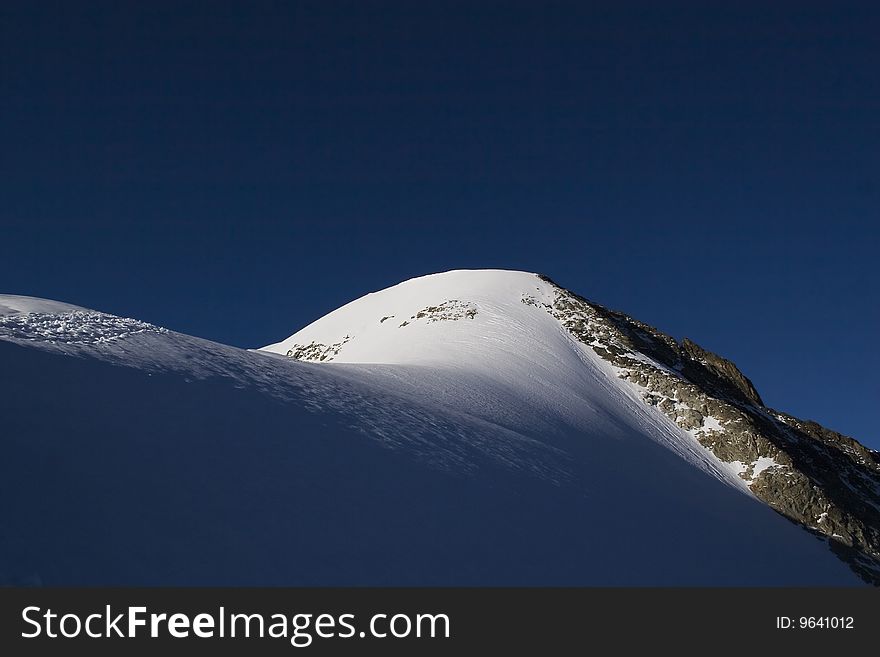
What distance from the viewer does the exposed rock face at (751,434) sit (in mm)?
26703

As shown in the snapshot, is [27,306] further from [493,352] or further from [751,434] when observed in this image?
[751,434]

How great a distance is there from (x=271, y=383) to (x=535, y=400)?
42.0ft

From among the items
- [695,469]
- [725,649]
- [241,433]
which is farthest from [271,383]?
[695,469]

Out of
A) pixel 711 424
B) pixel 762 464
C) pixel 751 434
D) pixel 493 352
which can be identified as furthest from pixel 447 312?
pixel 762 464

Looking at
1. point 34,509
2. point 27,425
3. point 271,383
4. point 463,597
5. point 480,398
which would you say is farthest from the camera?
point 480,398

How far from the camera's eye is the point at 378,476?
14.5m

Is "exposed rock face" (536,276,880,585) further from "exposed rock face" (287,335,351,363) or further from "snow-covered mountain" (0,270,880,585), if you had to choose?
"exposed rock face" (287,335,351,363)

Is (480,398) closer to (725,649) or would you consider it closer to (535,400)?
(535,400)

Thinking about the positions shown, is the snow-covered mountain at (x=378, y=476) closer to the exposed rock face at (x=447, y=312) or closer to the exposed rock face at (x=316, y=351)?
the exposed rock face at (x=447, y=312)

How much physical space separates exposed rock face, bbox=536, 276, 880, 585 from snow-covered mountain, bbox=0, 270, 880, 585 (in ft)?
0.53

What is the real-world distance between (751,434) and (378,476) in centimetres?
2438

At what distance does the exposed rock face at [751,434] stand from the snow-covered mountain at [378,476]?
0.16m

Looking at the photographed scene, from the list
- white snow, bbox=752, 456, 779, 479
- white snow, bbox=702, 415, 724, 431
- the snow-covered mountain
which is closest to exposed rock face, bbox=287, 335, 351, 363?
the snow-covered mountain

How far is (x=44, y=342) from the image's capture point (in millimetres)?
13570
